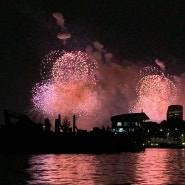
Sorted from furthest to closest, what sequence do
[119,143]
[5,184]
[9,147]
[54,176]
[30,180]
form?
[119,143] → [9,147] → [54,176] → [30,180] → [5,184]

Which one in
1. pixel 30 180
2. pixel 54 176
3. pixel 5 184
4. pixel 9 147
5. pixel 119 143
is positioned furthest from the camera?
pixel 119 143

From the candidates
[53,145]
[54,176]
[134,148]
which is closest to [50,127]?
[53,145]

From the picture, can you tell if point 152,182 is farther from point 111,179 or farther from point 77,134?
point 77,134

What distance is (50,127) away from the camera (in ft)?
571

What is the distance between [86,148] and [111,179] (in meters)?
106

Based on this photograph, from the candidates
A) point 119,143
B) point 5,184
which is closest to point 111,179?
point 5,184

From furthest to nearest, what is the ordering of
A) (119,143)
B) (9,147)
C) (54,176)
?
1. (119,143)
2. (9,147)
3. (54,176)

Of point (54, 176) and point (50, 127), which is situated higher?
point (50, 127)

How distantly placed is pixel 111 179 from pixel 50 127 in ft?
392

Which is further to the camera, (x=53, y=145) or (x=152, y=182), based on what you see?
(x=53, y=145)

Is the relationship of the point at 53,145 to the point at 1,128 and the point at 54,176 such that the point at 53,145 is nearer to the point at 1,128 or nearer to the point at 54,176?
the point at 1,128

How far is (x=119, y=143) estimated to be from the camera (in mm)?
173500

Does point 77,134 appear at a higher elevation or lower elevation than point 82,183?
higher

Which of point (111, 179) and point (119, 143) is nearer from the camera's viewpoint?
point (111, 179)
